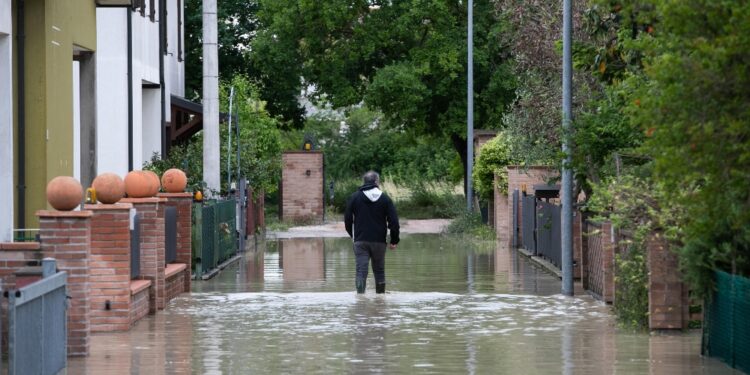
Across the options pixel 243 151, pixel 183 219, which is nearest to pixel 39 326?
pixel 183 219

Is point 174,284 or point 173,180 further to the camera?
point 173,180

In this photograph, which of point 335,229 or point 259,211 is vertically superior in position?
point 259,211

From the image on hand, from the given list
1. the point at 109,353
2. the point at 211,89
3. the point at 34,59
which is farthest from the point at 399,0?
the point at 109,353

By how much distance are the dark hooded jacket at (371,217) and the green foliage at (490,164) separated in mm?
17988

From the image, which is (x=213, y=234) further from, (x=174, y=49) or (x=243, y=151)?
(x=174, y=49)

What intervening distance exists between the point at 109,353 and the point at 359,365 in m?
2.55

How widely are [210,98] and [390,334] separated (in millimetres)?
14005

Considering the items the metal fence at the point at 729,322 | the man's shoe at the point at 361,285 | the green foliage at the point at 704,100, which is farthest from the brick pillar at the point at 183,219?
the green foliage at the point at 704,100

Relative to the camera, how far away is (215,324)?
17.3m

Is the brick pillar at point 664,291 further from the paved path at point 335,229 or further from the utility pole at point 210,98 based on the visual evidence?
the paved path at point 335,229

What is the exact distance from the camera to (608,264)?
1961cm

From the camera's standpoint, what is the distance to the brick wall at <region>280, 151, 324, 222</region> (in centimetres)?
5056

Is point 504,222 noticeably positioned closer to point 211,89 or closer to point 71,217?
point 211,89

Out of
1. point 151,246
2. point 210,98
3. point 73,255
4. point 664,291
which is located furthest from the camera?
point 210,98
